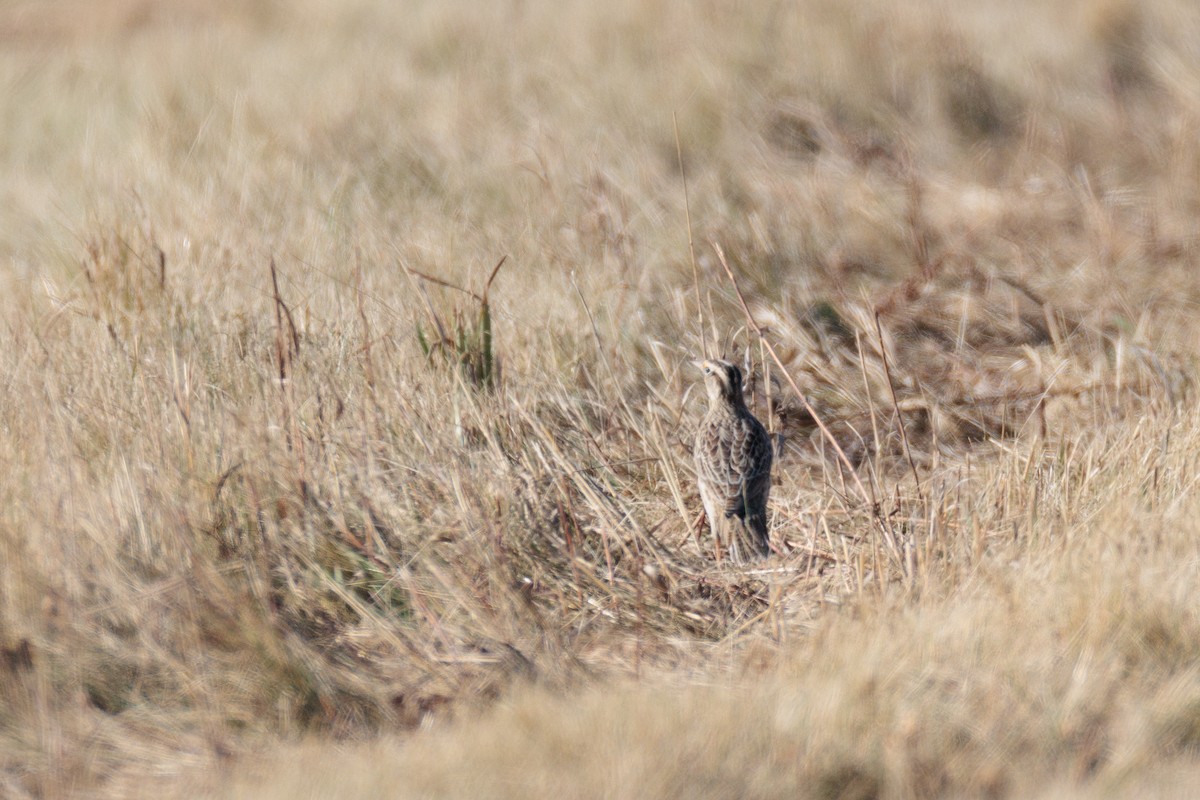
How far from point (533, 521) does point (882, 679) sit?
65.2 inches

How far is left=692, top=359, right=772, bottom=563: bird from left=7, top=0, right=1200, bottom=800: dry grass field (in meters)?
0.16

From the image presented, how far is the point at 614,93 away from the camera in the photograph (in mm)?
7867


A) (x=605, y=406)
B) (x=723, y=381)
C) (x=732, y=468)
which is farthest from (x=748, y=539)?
(x=605, y=406)

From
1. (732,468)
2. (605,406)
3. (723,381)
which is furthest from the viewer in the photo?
(605,406)

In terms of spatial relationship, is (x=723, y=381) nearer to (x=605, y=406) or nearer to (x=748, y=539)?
(x=748, y=539)

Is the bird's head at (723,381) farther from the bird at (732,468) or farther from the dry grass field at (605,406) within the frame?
the dry grass field at (605,406)

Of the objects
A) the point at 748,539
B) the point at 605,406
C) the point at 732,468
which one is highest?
Answer: the point at 605,406

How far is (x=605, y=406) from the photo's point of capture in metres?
5.47

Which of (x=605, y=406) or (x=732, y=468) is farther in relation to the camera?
(x=605, y=406)

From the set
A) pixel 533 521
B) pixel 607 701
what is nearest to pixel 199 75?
pixel 533 521

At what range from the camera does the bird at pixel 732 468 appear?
4.71m

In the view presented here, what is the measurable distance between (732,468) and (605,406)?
3.00 ft

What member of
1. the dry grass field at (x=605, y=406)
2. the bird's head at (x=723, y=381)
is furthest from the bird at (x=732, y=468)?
the dry grass field at (x=605, y=406)

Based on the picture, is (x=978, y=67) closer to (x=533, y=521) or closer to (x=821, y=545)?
(x=821, y=545)
